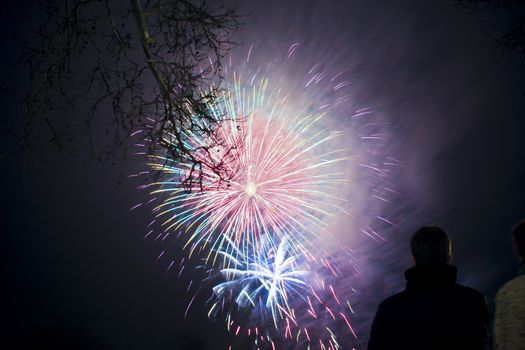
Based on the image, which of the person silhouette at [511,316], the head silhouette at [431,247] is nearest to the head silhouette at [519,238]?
the person silhouette at [511,316]

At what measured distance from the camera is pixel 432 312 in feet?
8.39

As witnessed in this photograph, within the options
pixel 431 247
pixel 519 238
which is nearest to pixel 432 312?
pixel 431 247

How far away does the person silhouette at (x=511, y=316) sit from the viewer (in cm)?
238

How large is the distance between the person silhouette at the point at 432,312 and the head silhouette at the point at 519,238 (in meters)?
0.54

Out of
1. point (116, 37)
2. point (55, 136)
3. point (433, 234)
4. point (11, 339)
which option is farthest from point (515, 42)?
point (11, 339)

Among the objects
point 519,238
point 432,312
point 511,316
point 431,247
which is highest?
point 519,238

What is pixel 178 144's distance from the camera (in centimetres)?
465

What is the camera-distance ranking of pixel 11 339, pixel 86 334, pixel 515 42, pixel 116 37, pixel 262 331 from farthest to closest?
pixel 262 331 → pixel 11 339 → pixel 86 334 → pixel 515 42 → pixel 116 37

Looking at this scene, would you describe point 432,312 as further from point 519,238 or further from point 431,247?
point 519,238

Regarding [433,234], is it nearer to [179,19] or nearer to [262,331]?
[179,19]

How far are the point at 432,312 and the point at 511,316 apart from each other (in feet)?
1.54

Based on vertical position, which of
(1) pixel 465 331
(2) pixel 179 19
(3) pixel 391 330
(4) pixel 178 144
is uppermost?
(2) pixel 179 19

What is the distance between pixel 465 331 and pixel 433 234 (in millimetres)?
664

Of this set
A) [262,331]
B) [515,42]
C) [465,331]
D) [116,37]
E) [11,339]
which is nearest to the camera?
[465,331]
